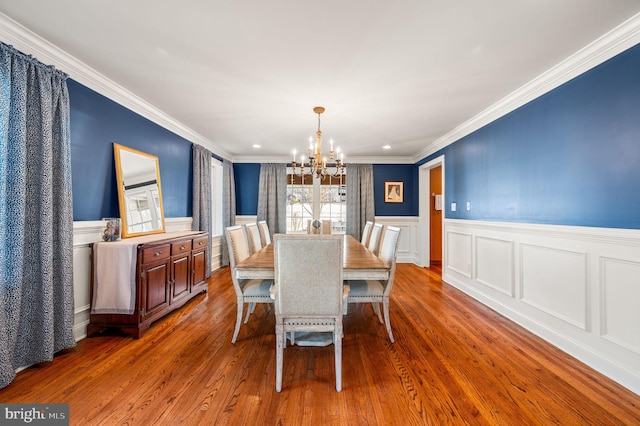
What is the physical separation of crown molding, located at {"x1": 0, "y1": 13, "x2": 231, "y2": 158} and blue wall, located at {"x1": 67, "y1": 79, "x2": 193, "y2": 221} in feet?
0.21

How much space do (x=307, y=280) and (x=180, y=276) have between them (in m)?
1.97

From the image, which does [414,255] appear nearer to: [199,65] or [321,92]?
[321,92]

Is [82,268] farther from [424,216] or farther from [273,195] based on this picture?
[424,216]

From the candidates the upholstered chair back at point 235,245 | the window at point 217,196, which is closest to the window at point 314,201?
the window at point 217,196

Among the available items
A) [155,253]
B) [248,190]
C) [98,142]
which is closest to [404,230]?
[248,190]

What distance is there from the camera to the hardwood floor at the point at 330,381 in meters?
1.44

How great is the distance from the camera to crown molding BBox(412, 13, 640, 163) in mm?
1700

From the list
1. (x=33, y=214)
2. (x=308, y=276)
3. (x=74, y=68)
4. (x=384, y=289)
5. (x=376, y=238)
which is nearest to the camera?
(x=308, y=276)

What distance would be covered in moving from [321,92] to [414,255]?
13.8ft

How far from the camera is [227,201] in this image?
16.9 feet

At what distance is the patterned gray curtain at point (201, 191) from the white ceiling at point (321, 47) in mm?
1101

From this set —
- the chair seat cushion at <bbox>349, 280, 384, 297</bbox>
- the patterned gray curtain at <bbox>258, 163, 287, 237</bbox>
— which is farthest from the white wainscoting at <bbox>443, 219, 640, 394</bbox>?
the patterned gray curtain at <bbox>258, 163, 287, 237</bbox>

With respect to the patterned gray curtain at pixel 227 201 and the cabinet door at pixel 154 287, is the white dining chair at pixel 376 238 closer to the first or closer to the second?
the cabinet door at pixel 154 287

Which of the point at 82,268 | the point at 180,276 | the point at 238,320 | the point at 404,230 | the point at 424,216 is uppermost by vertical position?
the point at 424,216
